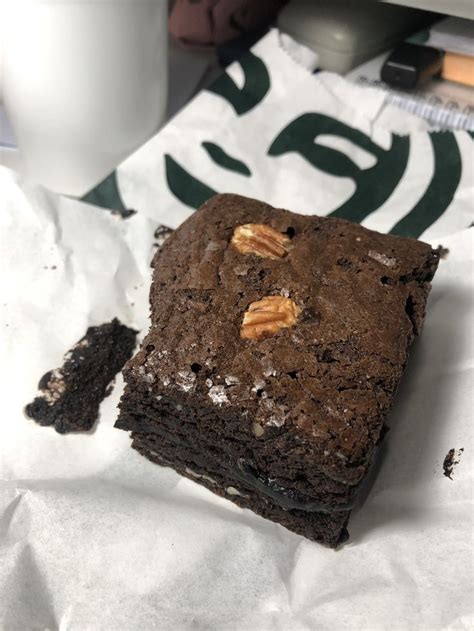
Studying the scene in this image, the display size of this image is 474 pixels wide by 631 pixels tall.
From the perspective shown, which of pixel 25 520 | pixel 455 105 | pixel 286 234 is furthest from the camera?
pixel 455 105

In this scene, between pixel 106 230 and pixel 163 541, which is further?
pixel 106 230

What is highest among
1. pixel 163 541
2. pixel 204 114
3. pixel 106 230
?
pixel 204 114

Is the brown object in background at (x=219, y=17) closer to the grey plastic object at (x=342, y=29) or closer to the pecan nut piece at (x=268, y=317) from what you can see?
the grey plastic object at (x=342, y=29)

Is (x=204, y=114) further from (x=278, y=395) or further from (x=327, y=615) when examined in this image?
(x=327, y=615)

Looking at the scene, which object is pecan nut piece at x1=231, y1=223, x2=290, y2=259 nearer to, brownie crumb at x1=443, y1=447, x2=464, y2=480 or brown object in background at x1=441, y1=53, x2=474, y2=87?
brownie crumb at x1=443, y1=447, x2=464, y2=480

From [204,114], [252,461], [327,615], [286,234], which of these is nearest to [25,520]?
[252,461]

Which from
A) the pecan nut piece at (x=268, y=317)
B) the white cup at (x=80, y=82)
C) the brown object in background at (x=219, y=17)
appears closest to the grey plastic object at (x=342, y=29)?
the brown object in background at (x=219, y=17)
